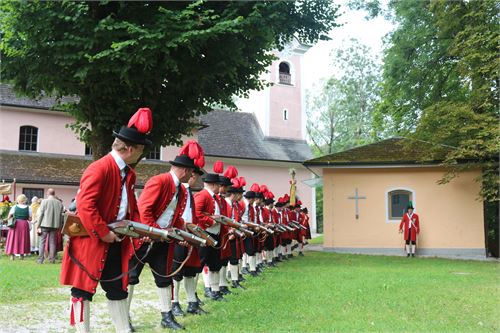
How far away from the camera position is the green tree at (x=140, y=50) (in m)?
12.1

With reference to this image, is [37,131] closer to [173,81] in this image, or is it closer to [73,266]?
[173,81]

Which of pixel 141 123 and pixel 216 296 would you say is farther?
pixel 216 296

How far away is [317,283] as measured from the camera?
11.2 m

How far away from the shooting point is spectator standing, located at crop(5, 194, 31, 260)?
16516mm

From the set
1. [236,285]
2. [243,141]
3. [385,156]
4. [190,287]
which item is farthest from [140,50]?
[243,141]

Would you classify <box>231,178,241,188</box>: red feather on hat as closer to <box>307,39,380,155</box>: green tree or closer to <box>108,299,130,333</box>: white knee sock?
<box>108,299,130,333</box>: white knee sock

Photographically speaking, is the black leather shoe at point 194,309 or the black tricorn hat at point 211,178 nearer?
the black leather shoe at point 194,309

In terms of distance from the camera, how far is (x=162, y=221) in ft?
20.8

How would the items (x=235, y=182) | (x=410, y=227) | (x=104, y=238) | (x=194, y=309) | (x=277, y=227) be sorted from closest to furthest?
1. (x=104, y=238)
2. (x=194, y=309)
3. (x=235, y=182)
4. (x=277, y=227)
5. (x=410, y=227)

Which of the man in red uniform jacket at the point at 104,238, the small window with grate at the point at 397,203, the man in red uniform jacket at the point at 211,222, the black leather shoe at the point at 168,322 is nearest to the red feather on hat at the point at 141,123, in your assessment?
the man in red uniform jacket at the point at 104,238

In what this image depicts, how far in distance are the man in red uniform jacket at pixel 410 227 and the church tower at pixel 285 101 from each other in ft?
71.3

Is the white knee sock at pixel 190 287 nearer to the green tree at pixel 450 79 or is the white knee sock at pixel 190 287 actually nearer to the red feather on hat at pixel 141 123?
the red feather on hat at pixel 141 123

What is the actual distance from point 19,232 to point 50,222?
216cm

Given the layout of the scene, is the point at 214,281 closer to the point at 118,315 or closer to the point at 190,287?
the point at 190,287
